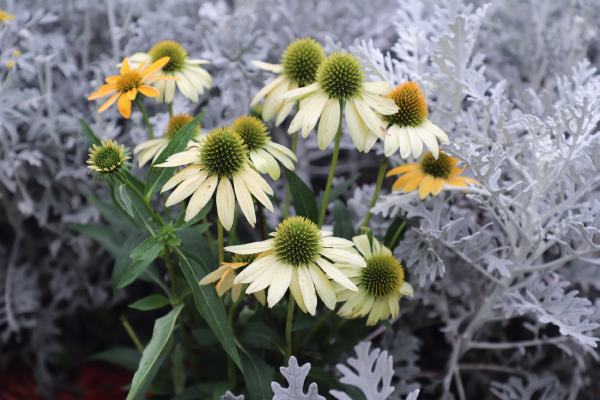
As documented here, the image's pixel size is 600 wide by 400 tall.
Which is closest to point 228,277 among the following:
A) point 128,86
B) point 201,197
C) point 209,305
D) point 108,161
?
point 209,305

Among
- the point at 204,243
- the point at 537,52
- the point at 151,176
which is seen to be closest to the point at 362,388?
the point at 204,243

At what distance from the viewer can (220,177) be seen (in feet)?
2.00

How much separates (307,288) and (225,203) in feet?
0.55

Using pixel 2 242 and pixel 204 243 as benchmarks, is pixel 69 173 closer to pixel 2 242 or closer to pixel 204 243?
pixel 2 242

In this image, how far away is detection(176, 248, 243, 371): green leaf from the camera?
627mm

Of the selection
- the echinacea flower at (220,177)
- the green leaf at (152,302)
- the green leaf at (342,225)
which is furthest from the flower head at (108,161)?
the green leaf at (342,225)

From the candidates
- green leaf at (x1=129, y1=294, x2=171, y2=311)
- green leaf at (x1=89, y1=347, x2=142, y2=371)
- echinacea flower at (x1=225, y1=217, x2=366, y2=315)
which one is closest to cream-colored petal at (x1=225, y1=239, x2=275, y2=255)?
echinacea flower at (x1=225, y1=217, x2=366, y2=315)

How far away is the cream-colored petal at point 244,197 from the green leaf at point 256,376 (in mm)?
310

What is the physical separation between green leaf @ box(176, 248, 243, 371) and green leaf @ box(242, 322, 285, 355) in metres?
0.10

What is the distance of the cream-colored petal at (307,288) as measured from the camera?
0.56 meters

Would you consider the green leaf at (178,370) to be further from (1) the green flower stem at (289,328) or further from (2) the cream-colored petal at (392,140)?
(2) the cream-colored petal at (392,140)

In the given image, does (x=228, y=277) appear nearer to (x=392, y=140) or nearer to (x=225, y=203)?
(x=225, y=203)

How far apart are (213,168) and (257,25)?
3.38ft

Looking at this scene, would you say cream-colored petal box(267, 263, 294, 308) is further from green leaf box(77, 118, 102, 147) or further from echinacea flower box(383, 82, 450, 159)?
green leaf box(77, 118, 102, 147)
